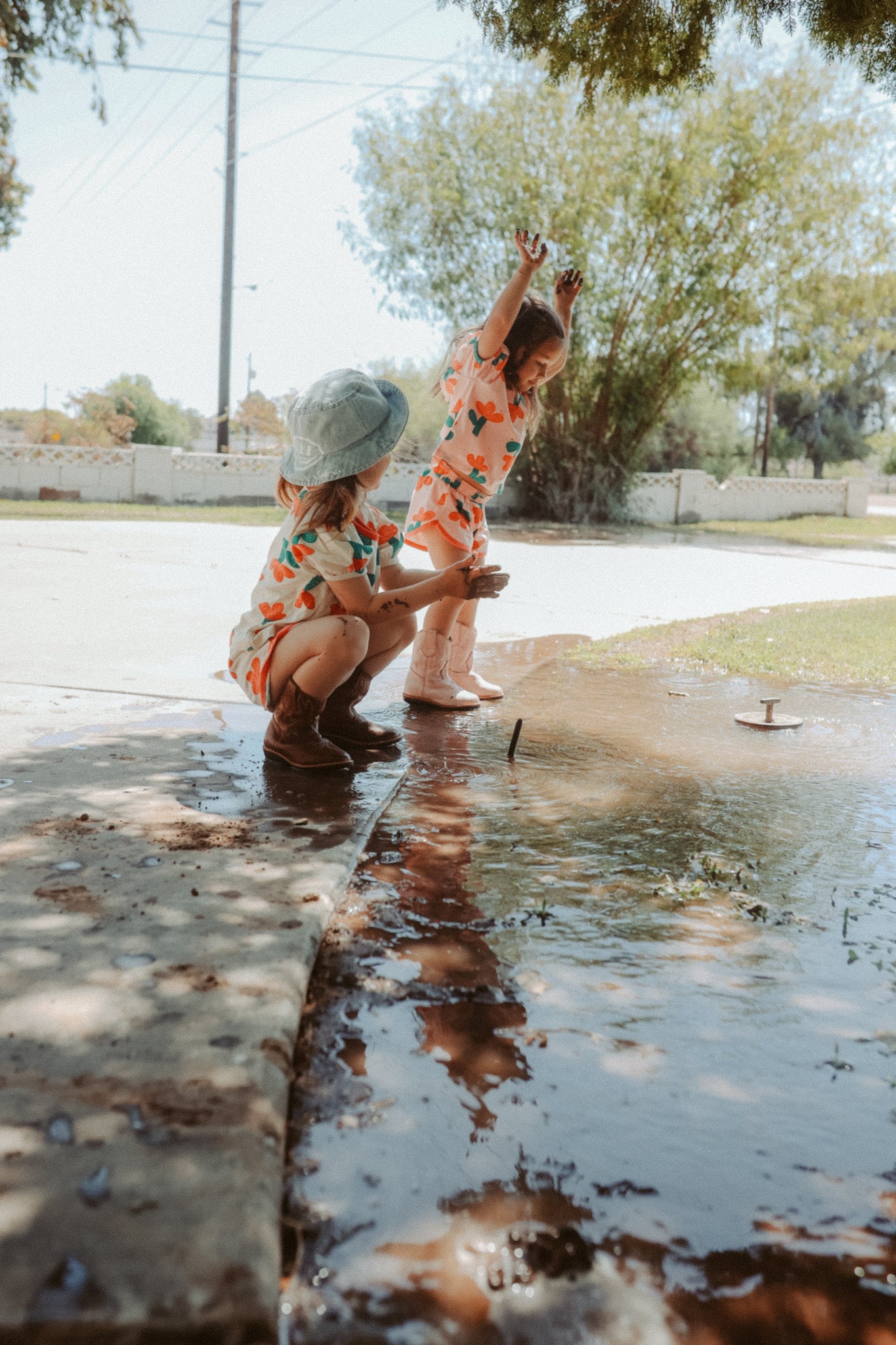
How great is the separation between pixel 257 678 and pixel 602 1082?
5.81ft

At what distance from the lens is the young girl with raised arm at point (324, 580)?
9.75ft

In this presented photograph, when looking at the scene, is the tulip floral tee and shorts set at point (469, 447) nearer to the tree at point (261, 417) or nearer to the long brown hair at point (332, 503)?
the long brown hair at point (332, 503)

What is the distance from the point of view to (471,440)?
4.03 metres

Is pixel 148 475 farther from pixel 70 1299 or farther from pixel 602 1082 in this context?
pixel 70 1299

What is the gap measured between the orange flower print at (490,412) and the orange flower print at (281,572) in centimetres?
121

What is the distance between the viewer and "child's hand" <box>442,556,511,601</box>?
3.05m

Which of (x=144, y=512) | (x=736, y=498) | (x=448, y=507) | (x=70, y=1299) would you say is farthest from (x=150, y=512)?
(x=70, y=1299)

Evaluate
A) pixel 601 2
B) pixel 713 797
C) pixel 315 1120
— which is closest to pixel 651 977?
pixel 315 1120

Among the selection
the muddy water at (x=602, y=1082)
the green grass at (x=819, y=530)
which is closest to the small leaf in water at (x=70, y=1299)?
the muddy water at (x=602, y=1082)

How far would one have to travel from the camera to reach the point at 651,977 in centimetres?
194

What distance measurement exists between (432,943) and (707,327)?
19.1 meters

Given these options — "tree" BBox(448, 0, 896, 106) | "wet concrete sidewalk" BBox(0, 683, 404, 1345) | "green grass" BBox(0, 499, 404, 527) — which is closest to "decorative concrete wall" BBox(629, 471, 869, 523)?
"green grass" BBox(0, 499, 404, 527)

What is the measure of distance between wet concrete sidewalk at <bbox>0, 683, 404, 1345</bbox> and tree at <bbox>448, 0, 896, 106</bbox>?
13.3ft

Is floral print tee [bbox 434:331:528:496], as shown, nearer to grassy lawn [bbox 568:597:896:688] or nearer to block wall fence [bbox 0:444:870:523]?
grassy lawn [bbox 568:597:896:688]
